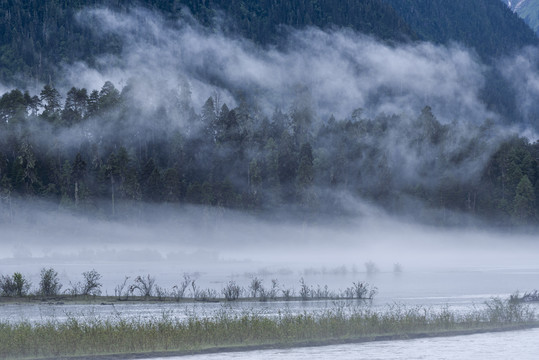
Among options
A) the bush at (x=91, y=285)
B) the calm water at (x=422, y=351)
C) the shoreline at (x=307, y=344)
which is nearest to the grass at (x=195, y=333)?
the shoreline at (x=307, y=344)

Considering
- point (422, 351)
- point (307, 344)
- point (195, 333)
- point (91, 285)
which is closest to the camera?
point (422, 351)

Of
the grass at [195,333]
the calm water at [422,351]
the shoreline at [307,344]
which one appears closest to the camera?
the calm water at [422,351]

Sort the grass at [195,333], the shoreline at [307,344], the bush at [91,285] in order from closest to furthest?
1. the shoreline at [307,344]
2. the grass at [195,333]
3. the bush at [91,285]

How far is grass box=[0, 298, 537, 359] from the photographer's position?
34344 millimetres

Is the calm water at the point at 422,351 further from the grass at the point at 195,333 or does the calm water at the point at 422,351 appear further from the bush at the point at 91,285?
the bush at the point at 91,285

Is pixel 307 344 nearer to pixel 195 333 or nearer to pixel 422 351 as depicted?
pixel 195 333

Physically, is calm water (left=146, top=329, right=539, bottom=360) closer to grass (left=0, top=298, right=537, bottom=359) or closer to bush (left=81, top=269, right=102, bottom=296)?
grass (left=0, top=298, right=537, bottom=359)

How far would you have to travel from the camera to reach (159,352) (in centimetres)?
3478

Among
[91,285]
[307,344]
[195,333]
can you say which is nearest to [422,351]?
[307,344]

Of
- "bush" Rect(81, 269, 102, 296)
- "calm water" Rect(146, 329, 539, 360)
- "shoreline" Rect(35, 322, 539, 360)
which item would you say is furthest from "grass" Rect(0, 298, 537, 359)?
"bush" Rect(81, 269, 102, 296)

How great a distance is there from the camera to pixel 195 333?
3700 centimetres

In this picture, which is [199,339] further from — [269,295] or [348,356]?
[269,295]

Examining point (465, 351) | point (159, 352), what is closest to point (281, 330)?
point (159, 352)

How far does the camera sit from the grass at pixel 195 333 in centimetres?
3434
